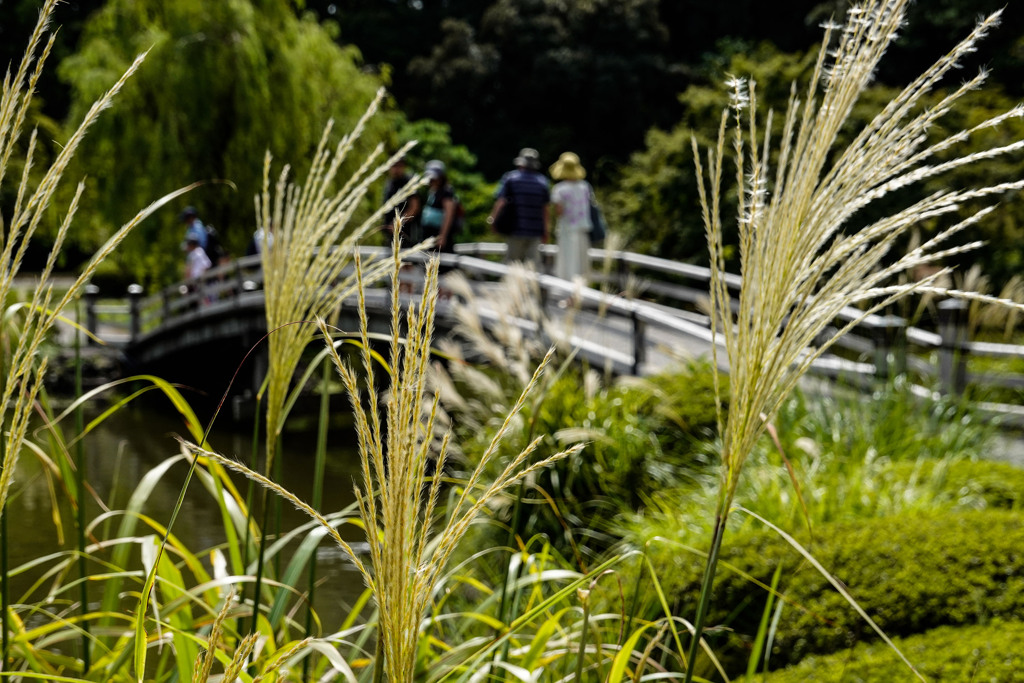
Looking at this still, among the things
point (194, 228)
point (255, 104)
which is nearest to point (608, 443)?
point (194, 228)

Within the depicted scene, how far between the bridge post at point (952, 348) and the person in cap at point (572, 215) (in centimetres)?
371

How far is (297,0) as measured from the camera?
15.9 metres

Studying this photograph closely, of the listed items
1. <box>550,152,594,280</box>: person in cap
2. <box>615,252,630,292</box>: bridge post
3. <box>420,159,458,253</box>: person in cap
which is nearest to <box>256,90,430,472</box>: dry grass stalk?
<box>420,159,458,253</box>: person in cap

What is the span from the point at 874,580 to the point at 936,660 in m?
0.48

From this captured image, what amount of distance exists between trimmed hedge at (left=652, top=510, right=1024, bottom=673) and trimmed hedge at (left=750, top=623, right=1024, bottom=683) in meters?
0.10

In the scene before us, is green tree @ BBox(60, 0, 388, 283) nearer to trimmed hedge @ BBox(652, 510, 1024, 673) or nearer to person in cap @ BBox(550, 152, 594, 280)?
person in cap @ BBox(550, 152, 594, 280)

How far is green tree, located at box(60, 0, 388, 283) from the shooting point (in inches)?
546

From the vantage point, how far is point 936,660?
2352 mm

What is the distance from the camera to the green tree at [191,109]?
13859 millimetres

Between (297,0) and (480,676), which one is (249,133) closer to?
(297,0)

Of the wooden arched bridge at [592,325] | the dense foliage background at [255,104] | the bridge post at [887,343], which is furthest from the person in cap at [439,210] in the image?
the bridge post at [887,343]

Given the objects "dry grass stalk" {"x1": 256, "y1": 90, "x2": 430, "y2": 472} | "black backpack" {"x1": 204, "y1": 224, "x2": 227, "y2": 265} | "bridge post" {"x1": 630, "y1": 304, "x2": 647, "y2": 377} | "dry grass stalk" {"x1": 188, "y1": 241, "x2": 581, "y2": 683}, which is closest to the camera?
"dry grass stalk" {"x1": 188, "y1": 241, "x2": 581, "y2": 683}

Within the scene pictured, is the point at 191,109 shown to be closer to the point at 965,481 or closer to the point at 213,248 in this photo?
the point at 213,248

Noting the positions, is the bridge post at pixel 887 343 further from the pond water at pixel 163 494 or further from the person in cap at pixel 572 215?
the person in cap at pixel 572 215
